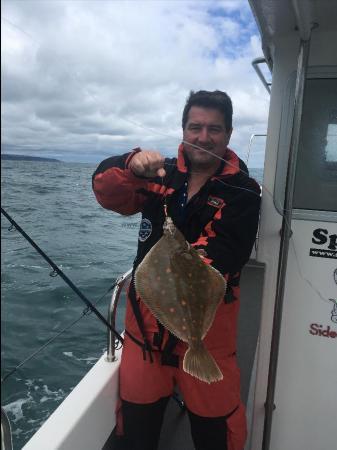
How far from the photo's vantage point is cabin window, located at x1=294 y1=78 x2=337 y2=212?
2.17 m

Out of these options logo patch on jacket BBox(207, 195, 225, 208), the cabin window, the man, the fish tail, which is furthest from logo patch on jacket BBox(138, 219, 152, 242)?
the cabin window

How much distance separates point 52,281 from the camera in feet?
23.7

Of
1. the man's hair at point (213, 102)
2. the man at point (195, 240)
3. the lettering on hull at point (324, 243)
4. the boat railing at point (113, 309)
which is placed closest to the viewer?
the man at point (195, 240)

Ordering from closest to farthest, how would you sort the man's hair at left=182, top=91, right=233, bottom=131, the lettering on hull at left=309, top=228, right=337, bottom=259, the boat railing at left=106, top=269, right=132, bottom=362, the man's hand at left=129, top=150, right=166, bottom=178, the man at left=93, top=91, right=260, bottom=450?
the man's hand at left=129, top=150, right=166, bottom=178
the man at left=93, top=91, right=260, bottom=450
the man's hair at left=182, top=91, right=233, bottom=131
the lettering on hull at left=309, top=228, right=337, bottom=259
the boat railing at left=106, top=269, right=132, bottom=362

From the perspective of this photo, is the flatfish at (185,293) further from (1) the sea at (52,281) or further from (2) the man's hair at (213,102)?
(2) the man's hair at (213,102)

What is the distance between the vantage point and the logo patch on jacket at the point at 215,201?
1.99 meters

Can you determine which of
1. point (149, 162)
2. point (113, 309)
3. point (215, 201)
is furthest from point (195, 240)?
point (113, 309)

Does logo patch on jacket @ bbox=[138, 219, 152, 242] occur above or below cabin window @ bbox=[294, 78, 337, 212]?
below

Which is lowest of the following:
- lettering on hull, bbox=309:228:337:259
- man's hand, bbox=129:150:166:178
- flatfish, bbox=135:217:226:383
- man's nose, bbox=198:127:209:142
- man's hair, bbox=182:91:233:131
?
flatfish, bbox=135:217:226:383

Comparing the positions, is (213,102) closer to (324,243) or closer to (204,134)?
(204,134)

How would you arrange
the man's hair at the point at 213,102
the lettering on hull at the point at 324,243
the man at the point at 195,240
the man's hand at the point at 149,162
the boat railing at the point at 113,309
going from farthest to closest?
the boat railing at the point at 113,309
the lettering on hull at the point at 324,243
the man's hair at the point at 213,102
the man at the point at 195,240
the man's hand at the point at 149,162

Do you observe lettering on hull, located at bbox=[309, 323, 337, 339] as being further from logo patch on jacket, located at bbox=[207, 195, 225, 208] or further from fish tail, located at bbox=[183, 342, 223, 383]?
logo patch on jacket, located at bbox=[207, 195, 225, 208]

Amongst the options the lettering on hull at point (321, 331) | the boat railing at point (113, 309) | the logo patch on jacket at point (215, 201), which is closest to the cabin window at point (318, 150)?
the logo patch on jacket at point (215, 201)

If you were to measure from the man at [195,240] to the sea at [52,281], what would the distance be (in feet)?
1.02
